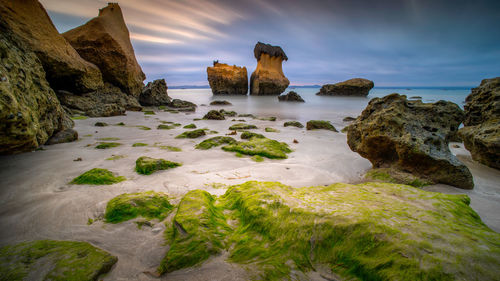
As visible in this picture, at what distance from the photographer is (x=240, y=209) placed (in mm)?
2133

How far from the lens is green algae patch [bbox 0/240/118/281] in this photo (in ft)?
4.24

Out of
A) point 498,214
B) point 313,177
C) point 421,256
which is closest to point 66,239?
point 421,256

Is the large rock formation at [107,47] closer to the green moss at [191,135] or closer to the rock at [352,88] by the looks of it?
the green moss at [191,135]

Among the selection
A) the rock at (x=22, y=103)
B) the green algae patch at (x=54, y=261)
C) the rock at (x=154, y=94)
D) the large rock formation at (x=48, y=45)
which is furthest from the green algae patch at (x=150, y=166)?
the rock at (x=154, y=94)

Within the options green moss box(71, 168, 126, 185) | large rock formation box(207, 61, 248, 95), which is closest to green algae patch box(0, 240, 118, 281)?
green moss box(71, 168, 126, 185)

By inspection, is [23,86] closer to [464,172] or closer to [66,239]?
[66,239]

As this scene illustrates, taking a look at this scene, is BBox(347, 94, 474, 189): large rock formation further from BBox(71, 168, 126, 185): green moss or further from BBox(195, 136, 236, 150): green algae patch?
BBox(71, 168, 126, 185): green moss

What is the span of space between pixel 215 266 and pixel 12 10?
10.1m

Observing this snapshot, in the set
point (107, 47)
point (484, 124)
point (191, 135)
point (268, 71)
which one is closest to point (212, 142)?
point (191, 135)

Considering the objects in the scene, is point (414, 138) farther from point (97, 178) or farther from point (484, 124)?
point (97, 178)

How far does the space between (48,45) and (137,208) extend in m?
9.76

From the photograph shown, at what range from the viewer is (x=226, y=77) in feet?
152

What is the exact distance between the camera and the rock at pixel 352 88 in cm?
4391

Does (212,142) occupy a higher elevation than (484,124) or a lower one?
lower
